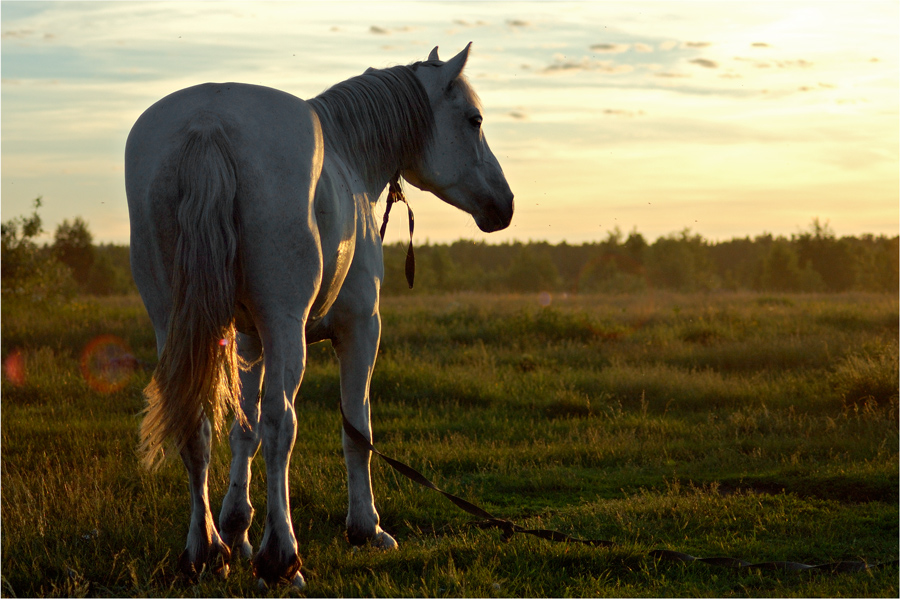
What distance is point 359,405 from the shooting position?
406 centimetres

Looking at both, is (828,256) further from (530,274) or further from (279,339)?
(279,339)

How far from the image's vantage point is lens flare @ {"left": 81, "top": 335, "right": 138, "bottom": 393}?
30.0 ft

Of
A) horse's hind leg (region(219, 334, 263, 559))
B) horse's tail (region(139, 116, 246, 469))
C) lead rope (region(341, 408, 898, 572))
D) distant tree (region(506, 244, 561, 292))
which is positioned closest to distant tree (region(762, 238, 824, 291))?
distant tree (region(506, 244, 561, 292))

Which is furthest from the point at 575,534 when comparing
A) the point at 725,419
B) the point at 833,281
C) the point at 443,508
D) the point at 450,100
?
the point at 833,281

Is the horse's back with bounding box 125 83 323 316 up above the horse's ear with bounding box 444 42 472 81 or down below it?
below

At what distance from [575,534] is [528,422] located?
341 cm

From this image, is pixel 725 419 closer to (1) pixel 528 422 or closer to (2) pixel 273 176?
(1) pixel 528 422

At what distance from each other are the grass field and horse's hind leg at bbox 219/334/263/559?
350 mm

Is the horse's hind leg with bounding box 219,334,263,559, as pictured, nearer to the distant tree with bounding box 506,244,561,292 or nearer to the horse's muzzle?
the horse's muzzle

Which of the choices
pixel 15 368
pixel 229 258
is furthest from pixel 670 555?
pixel 15 368

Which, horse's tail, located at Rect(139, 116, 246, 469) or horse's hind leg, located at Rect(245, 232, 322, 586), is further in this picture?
horse's hind leg, located at Rect(245, 232, 322, 586)

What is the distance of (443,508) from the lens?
5.09 metres

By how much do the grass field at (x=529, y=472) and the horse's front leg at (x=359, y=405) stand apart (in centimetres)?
18

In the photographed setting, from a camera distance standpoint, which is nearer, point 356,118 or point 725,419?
point 356,118
